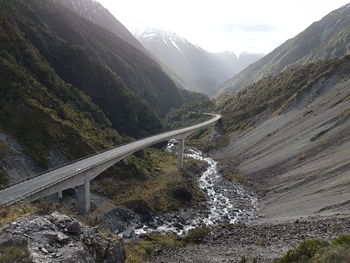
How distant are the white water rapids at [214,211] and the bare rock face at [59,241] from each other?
77.3 ft

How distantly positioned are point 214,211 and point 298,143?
3074cm

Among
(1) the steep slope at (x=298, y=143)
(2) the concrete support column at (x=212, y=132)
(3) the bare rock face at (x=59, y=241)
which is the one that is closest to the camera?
(3) the bare rock face at (x=59, y=241)

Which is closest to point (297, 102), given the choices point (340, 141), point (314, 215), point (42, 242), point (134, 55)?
point (340, 141)

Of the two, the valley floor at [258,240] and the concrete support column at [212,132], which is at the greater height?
the concrete support column at [212,132]

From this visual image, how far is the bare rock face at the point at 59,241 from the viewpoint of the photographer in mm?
11859

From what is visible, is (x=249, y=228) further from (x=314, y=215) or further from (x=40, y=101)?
(x=40, y=101)

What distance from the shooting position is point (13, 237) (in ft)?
39.0

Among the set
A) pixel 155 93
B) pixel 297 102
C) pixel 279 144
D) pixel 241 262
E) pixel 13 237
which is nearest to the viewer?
pixel 13 237

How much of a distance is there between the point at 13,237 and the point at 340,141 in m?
58.8

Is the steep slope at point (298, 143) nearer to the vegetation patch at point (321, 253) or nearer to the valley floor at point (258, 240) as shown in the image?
the valley floor at point (258, 240)

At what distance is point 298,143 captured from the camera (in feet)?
223

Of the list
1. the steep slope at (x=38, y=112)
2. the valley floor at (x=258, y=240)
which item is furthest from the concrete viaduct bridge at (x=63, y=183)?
the valley floor at (x=258, y=240)

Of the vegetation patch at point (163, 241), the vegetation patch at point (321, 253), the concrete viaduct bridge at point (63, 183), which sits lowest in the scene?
the vegetation patch at point (163, 241)

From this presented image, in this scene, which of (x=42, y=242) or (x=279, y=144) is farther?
(x=279, y=144)
